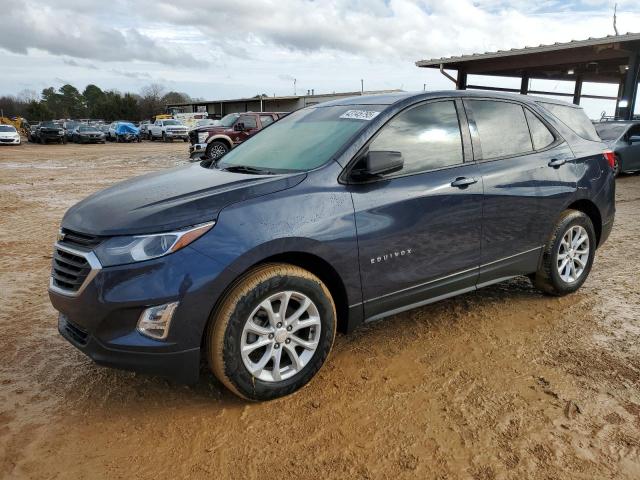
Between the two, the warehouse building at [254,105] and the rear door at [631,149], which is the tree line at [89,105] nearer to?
the warehouse building at [254,105]

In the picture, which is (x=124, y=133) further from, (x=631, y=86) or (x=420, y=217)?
(x=420, y=217)

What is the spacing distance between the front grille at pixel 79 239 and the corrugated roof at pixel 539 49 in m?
14.6

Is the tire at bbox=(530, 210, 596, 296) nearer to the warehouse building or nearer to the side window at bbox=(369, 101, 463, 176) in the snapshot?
the side window at bbox=(369, 101, 463, 176)

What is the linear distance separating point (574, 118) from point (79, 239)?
4.16 meters

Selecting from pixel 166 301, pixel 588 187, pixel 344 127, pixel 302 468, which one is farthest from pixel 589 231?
pixel 166 301

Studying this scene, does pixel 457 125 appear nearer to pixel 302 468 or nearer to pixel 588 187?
pixel 588 187

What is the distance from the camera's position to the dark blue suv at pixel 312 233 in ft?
8.35

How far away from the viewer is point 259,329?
277 centimetres

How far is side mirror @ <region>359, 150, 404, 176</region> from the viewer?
2.99 meters

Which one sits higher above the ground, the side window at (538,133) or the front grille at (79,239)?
the side window at (538,133)

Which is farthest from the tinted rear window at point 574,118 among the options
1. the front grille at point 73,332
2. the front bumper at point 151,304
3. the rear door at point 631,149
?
the rear door at point 631,149

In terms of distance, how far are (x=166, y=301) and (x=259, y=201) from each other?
73 centimetres

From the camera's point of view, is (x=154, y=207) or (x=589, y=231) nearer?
(x=154, y=207)

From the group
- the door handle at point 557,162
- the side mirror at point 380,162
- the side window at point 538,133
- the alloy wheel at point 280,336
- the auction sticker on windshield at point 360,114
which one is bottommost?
the alloy wheel at point 280,336
